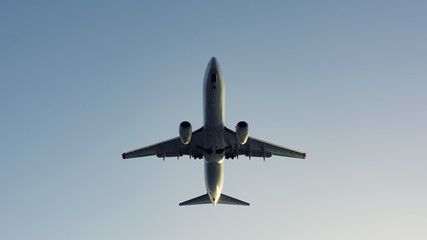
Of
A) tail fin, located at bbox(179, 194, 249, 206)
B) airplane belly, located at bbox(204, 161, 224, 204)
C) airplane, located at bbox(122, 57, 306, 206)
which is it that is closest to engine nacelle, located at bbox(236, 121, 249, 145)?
airplane, located at bbox(122, 57, 306, 206)

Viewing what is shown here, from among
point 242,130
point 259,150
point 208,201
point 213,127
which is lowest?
point 208,201

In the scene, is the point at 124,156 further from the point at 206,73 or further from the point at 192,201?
the point at 206,73

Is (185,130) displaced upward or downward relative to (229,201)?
upward

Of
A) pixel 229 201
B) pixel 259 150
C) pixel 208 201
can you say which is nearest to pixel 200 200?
pixel 208 201

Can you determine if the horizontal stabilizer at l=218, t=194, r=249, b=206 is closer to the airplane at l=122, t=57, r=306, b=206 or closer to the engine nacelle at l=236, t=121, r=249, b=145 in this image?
the airplane at l=122, t=57, r=306, b=206

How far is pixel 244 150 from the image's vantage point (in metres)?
41.4

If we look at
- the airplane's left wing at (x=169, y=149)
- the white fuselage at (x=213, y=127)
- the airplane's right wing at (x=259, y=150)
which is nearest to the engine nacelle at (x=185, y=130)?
the white fuselage at (x=213, y=127)

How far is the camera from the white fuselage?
32.7 m

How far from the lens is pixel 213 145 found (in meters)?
36.8

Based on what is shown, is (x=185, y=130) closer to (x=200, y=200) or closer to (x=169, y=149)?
(x=169, y=149)

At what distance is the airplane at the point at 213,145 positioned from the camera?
3297 centimetres

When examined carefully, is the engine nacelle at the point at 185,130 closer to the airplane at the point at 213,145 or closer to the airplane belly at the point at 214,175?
the airplane at the point at 213,145

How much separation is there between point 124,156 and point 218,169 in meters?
8.74

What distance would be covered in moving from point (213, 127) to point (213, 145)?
244 centimetres
